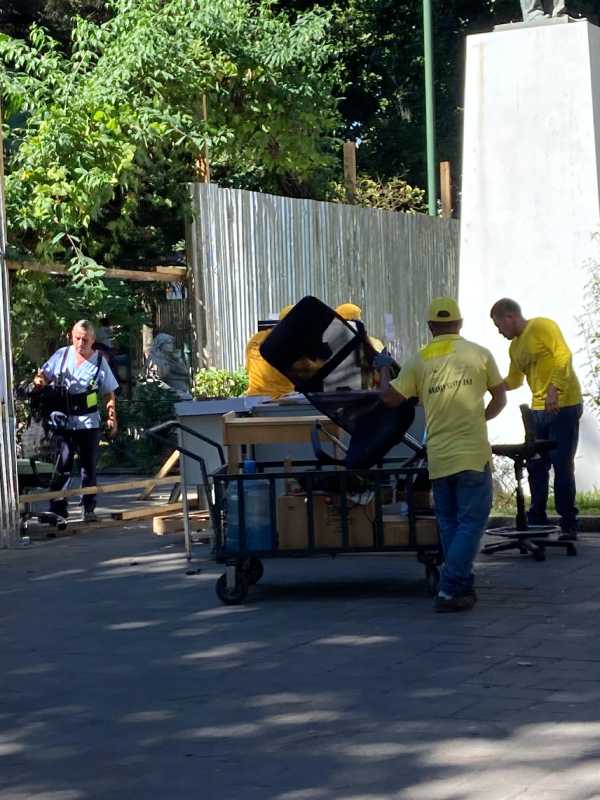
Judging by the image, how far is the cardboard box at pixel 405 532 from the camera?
9367 millimetres

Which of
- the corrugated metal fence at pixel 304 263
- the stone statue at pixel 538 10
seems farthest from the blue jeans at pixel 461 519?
the stone statue at pixel 538 10

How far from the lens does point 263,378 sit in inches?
482

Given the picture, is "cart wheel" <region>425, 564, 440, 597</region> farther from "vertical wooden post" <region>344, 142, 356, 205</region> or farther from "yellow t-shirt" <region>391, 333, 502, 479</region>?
"vertical wooden post" <region>344, 142, 356, 205</region>

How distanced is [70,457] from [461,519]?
19.0ft

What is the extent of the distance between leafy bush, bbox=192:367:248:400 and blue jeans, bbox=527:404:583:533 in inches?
163

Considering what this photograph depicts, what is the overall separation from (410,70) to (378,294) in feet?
55.9

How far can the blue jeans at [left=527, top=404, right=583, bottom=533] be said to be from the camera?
11570 mm

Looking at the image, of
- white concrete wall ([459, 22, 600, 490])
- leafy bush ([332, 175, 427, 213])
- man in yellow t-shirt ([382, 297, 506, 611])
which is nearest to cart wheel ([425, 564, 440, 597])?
man in yellow t-shirt ([382, 297, 506, 611])

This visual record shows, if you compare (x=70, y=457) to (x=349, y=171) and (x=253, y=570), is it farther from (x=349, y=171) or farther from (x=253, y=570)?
(x=349, y=171)

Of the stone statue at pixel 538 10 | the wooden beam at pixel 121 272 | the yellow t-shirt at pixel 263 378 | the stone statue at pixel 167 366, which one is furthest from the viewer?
the stone statue at pixel 167 366

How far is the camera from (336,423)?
30.9 ft

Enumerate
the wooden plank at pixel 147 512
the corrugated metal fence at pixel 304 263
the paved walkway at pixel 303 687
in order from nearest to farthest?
1. the paved walkway at pixel 303 687
2. the wooden plank at pixel 147 512
3. the corrugated metal fence at pixel 304 263

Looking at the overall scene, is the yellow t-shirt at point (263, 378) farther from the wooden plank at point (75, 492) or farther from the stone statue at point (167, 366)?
the stone statue at point (167, 366)

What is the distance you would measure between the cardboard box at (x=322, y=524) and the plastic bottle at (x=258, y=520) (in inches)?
2.7
